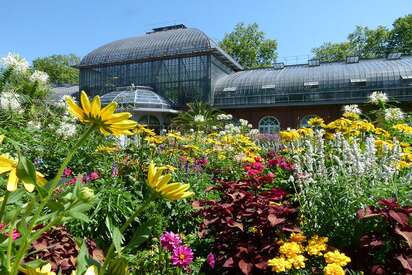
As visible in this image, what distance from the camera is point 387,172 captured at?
2543 mm

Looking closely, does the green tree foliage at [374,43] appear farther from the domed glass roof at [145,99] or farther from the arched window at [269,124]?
the domed glass roof at [145,99]

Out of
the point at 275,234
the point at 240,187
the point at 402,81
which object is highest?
the point at 402,81

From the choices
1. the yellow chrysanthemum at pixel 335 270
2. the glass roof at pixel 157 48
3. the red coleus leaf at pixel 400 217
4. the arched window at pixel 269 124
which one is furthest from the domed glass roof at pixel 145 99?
the yellow chrysanthemum at pixel 335 270

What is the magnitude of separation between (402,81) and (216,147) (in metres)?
21.9

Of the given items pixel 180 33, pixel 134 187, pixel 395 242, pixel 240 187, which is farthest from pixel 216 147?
pixel 180 33

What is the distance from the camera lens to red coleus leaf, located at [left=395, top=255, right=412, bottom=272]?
68.8 inches

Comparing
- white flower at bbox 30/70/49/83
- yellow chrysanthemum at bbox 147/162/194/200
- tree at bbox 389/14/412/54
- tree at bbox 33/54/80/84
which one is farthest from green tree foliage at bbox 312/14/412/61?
yellow chrysanthemum at bbox 147/162/194/200

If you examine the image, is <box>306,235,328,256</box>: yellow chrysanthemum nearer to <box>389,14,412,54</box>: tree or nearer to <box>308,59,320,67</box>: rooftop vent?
<box>308,59,320,67</box>: rooftop vent

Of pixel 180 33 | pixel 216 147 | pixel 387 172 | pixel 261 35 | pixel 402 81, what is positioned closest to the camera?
pixel 387 172

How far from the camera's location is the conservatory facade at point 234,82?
2534cm

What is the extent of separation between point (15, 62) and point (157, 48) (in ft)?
84.2

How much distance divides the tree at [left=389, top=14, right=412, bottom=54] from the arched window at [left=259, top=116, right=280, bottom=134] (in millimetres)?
17249

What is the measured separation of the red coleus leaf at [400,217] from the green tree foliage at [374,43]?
36.5 meters

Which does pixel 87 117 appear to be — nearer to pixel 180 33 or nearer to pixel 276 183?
pixel 276 183
